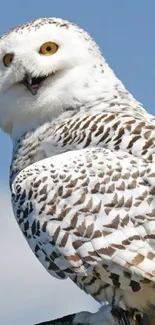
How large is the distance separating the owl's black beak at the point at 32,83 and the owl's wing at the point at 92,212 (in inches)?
35.5

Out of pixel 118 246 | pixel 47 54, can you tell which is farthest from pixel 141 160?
pixel 47 54

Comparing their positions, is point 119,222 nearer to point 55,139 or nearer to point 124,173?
point 124,173

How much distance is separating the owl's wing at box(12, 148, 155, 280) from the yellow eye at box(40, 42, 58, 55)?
3.53 feet

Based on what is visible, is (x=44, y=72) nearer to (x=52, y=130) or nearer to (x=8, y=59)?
(x=8, y=59)

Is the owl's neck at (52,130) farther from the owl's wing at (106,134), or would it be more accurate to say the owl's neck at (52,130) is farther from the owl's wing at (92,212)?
the owl's wing at (92,212)

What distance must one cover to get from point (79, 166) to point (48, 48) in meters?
1.30

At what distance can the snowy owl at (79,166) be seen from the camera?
7855 mm

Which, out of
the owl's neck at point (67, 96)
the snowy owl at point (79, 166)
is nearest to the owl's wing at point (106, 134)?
the snowy owl at point (79, 166)

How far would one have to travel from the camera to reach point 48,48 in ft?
29.6

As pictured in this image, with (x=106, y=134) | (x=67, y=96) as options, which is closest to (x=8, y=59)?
(x=67, y=96)

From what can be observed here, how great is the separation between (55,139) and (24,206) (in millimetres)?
652


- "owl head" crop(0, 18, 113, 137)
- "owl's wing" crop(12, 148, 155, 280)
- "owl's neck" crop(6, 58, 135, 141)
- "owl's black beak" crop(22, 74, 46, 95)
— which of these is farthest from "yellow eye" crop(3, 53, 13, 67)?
"owl's wing" crop(12, 148, 155, 280)

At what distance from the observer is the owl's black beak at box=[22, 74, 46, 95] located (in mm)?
8914

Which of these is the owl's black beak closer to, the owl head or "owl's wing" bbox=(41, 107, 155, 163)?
the owl head
